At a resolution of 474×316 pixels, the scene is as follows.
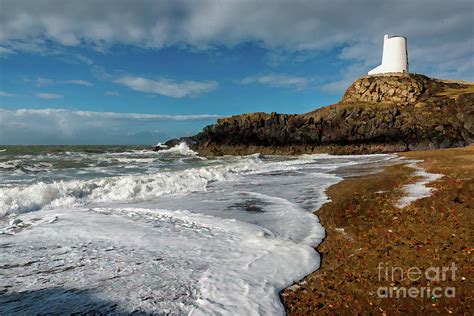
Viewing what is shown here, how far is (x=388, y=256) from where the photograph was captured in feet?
19.0

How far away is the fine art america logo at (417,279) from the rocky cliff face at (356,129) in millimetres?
45868

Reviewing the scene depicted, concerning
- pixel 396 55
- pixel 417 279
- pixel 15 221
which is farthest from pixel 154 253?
pixel 396 55

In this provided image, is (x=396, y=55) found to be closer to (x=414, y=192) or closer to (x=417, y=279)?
(x=414, y=192)

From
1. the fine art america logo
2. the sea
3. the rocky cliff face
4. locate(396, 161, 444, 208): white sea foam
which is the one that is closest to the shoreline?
the fine art america logo

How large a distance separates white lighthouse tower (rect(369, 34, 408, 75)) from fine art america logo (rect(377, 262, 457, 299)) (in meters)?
79.1

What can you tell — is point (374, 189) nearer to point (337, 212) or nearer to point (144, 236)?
point (337, 212)

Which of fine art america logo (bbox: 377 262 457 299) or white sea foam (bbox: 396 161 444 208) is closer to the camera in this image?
fine art america logo (bbox: 377 262 457 299)

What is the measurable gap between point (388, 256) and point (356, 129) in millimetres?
50861

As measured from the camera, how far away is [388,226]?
24.6 feet

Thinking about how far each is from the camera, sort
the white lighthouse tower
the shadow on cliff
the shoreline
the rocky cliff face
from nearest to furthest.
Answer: the shadow on cliff → the shoreline → the rocky cliff face → the white lighthouse tower

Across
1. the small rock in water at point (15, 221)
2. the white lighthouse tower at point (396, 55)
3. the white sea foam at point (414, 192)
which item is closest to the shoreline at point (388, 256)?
the white sea foam at point (414, 192)

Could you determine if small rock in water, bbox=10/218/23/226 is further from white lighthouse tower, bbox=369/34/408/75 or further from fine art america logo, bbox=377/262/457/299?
white lighthouse tower, bbox=369/34/408/75

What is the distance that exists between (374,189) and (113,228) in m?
9.35

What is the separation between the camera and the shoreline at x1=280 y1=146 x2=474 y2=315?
14.3 feet
